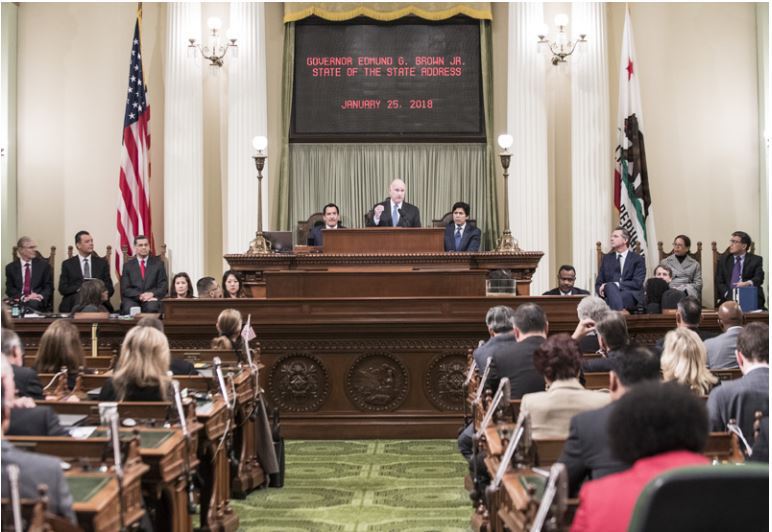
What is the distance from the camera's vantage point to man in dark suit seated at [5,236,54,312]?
13.0 metres

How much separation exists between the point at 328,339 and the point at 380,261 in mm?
1902

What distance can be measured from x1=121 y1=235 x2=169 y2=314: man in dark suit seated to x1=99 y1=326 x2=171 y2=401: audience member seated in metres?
6.92

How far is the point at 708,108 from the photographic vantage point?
1496 cm

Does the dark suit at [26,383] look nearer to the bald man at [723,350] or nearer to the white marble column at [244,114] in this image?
the bald man at [723,350]

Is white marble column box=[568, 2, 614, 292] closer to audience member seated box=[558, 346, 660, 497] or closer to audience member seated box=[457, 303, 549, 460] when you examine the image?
audience member seated box=[457, 303, 549, 460]

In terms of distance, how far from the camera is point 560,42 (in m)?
14.7

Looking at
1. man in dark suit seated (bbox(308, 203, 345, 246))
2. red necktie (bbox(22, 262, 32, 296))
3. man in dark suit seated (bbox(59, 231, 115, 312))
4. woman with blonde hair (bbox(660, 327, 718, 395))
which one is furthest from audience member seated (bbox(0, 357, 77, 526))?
red necktie (bbox(22, 262, 32, 296))

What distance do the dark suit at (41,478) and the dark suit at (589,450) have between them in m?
1.78

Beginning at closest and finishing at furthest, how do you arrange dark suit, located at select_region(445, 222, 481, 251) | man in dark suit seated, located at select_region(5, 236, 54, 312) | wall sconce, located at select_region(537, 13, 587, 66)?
dark suit, located at select_region(445, 222, 481, 251), man in dark suit seated, located at select_region(5, 236, 54, 312), wall sconce, located at select_region(537, 13, 587, 66)

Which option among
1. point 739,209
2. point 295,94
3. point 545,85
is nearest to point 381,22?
point 295,94

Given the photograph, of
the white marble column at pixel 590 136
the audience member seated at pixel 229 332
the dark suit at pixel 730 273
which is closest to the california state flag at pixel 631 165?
the white marble column at pixel 590 136

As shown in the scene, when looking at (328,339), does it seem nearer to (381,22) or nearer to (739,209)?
(381,22)

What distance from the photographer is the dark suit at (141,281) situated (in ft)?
40.5

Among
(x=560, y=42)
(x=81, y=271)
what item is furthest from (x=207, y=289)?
(x=560, y=42)
